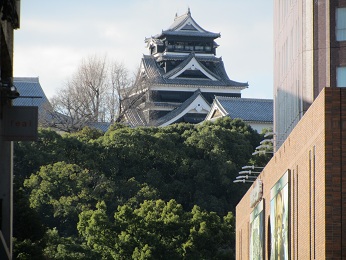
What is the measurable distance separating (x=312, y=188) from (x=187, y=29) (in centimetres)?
8403

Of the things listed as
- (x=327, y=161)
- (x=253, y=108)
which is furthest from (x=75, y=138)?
(x=327, y=161)

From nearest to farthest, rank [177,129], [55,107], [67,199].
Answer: [67,199] → [177,129] → [55,107]

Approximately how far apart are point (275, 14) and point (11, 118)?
915 inches

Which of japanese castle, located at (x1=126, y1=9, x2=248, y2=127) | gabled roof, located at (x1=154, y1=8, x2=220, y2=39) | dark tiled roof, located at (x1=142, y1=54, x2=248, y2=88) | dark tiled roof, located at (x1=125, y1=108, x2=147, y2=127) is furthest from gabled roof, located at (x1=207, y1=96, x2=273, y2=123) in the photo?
gabled roof, located at (x1=154, y1=8, x2=220, y2=39)

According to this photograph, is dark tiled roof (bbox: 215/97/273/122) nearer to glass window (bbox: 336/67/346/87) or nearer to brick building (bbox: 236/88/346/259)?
brick building (bbox: 236/88/346/259)

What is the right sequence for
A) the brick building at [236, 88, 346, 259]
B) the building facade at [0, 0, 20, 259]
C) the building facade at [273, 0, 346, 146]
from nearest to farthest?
the building facade at [0, 0, 20, 259] < the brick building at [236, 88, 346, 259] < the building facade at [273, 0, 346, 146]

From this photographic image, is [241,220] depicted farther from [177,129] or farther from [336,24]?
[177,129]

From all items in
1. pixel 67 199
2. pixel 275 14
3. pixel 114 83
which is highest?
pixel 114 83

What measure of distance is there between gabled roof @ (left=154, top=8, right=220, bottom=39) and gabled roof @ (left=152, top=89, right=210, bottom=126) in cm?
1195

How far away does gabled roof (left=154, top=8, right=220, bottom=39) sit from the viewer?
108m

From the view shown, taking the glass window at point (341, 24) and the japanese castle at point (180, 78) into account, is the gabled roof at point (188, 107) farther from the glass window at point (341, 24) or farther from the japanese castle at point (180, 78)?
the glass window at point (341, 24)

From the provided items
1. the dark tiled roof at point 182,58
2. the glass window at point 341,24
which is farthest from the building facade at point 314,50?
the dark tiled roof at point 182,58

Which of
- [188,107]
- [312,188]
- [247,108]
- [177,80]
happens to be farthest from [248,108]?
[312,188]

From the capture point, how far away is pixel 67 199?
6222cm
